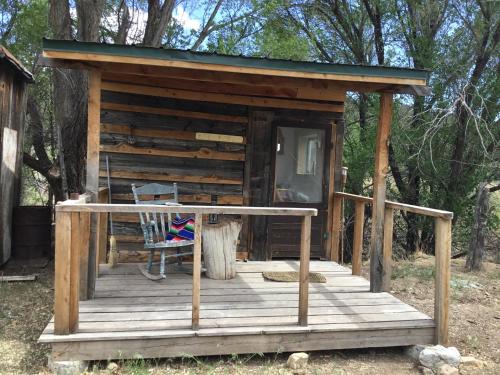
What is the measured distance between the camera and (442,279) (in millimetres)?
3877

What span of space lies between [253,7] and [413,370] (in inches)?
404

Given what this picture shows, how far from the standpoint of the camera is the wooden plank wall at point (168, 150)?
5.45m

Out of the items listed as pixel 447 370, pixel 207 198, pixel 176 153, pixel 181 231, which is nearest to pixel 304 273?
pixel 447 370

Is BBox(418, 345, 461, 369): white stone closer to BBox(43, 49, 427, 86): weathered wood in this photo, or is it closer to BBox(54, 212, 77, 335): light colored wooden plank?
BBox(43, 49, 427, 86): weathered wood

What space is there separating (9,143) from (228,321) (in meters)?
4.62

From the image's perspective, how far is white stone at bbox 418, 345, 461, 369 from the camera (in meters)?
3.64

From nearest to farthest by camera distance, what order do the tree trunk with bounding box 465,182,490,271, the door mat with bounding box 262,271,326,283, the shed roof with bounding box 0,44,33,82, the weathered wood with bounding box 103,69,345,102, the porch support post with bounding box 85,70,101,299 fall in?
the porch support post with bounding box 85,70,101,299 < the door mat with bounding box 262,271,326,283 < the weathered wood with bounding box 103,69,345,102 < the shed roof with bounding box 0,44,33,82 < the tree trunk with bounding box 465,182,490,271

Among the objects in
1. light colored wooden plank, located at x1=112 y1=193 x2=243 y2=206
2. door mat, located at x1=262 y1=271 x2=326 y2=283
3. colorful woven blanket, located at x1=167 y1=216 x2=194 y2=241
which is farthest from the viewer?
light colored wooden plank, located at x1=112 y1=193 x2=243 y2=206

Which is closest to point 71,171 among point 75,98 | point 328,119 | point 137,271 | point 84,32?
point 75,98

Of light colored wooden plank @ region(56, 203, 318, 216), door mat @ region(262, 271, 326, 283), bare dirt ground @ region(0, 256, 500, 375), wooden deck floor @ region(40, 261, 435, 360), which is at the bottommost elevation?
bare dirt ground @ region(0, 256, 500, 375)

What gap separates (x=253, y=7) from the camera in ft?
39.0

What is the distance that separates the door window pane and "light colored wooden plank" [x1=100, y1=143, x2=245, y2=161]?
544mm

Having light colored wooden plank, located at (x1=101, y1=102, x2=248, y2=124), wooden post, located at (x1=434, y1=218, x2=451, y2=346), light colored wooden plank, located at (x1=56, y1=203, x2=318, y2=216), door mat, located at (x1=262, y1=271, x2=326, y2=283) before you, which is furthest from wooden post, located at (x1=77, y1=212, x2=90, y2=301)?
wooden post, located at (x1=434, y1=218, x2=451, y2=346)

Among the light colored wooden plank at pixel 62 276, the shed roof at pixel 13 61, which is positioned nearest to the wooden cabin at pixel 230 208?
the light colored wooden plank at pixel 62 276
